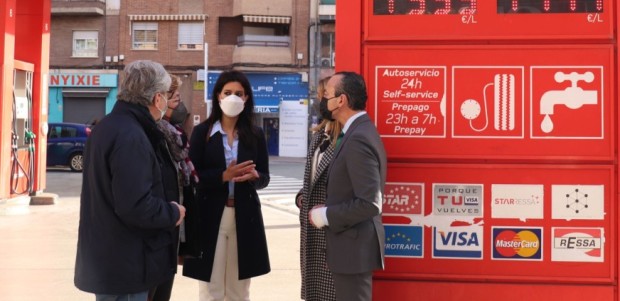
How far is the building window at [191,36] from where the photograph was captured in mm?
30484

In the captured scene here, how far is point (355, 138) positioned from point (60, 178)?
1605 cm

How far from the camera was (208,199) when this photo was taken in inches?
167

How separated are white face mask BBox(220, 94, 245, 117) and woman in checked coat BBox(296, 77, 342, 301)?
81 cm

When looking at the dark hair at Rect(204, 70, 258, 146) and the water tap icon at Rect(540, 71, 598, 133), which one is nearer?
the water tap icon at Rect(540, 71, 598, 133)

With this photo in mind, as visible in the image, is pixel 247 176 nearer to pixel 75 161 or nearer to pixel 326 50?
pixel 75 161

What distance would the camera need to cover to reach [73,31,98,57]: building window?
100ft

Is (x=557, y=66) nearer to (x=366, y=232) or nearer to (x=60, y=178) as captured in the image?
(x=366, y=232)

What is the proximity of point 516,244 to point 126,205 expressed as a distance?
203cm

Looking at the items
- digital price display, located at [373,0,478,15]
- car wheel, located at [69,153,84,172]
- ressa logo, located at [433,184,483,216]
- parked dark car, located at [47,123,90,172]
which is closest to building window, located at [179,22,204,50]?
parked dark car, located at [47,123,90,172]

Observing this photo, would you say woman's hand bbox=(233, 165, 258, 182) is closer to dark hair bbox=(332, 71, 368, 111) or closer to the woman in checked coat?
the woman in checked coat

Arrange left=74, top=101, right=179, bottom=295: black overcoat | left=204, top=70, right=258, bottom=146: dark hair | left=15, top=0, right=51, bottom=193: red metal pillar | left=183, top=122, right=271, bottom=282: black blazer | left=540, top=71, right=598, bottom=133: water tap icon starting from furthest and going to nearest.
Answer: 1. left=15, top=0, right=51, bottom=193: red metal pillar
2. left=204, top=70, right=258, bottom=146: dark hair
3. left=183, top=122, right=271, bottom=282: black blazer
4. left=540, top=71, right=598, bottom=133: water tap icon
5. left=74, top=101, right=179, bottom=295: black overcoat

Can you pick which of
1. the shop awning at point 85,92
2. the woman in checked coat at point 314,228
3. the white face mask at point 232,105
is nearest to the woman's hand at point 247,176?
the white face mask at point 232,105

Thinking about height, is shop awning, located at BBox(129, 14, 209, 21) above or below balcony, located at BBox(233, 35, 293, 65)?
above

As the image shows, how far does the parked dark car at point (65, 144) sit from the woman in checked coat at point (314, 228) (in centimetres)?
1709
